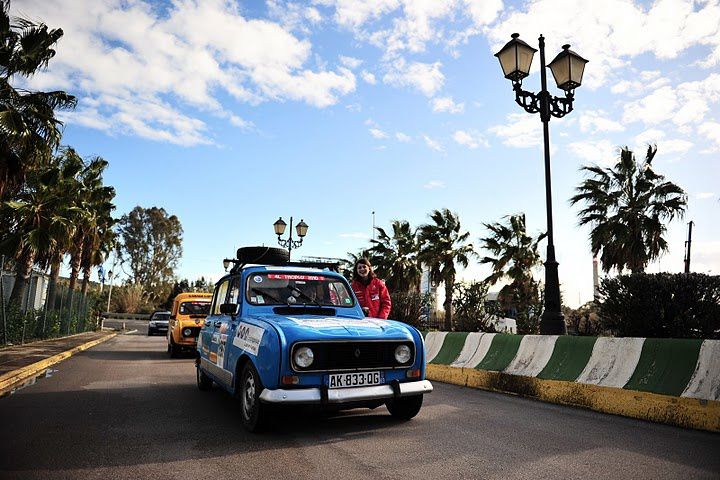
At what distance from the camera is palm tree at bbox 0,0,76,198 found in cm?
1434

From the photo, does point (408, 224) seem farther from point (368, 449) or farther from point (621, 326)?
point (368, 449)

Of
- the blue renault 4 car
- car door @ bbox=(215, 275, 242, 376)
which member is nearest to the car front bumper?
the blue renault 4 car

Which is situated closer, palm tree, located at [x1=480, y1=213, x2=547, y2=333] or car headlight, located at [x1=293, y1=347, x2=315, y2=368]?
car headlight, located at [x1=293, y1=347, x2=315, y2=368]

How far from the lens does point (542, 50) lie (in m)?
10.2

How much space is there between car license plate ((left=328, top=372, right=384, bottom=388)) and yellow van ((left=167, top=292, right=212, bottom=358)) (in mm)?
8438

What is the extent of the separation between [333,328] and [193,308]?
32.9 feet

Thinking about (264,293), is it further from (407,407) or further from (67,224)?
(67,224)

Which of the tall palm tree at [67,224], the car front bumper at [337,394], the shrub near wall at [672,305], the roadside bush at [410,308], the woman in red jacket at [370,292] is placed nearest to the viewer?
the car front bumper at [337,394]

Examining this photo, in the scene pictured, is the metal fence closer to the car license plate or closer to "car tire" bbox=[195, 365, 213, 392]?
"car tire" bbox=[195, 365, 213, 392]

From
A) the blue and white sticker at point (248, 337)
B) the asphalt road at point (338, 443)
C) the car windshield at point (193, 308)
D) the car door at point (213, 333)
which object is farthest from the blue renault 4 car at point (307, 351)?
the car windshield at point (193, 308)

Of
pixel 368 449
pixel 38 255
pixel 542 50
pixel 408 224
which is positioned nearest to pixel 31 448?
pixel 368 449

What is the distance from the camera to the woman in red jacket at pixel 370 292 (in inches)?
328

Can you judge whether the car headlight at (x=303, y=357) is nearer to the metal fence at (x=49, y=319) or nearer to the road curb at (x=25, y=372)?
the road curb at (x=25, y=372)

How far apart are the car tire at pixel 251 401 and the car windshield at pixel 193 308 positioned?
908 centimetres
